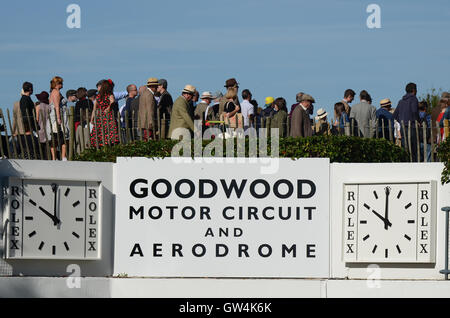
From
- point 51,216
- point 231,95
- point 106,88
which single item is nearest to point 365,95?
point 231,95

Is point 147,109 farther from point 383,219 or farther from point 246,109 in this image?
point 383,219

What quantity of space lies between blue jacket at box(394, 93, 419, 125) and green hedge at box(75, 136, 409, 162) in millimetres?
2893

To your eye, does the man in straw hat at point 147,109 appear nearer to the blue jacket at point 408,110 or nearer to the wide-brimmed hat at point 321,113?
the wide-brimmed hat at point 321,113

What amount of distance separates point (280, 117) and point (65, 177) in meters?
5.07

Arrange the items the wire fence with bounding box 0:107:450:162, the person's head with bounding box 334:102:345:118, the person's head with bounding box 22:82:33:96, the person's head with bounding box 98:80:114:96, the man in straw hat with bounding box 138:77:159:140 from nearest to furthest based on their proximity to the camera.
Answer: the wire fence with bounding box 0:107:450:162
the person's head with bounding box 98:80:114:96
the man in straw hat with bounding box 138:77:159:140
the person's head with bounding box 22:82:33:96
the person's head with bounding box 334:102:345:118

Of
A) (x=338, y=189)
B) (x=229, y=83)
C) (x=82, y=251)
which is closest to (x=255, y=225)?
(x=338, y=189)

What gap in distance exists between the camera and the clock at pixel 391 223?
1198 centimetres

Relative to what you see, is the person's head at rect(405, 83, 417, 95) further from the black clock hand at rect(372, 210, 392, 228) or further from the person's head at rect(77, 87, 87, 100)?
the person's head at rect(77, 87, 87, 100)

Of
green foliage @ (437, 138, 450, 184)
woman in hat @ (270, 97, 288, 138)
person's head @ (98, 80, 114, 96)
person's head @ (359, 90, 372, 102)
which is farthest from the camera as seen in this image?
person's head @ (359, 90, 372, 102)

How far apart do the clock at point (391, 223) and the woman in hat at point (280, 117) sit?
144 inches

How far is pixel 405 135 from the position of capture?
49.3 feet

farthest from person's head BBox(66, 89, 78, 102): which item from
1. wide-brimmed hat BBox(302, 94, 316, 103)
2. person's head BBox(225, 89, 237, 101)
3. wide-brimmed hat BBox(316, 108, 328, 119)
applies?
wide-brimmed hat BBox(302, 94, 316, 103)

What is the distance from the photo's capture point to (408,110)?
16.7 m

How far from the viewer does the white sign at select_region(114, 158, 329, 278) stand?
40.5 feet
